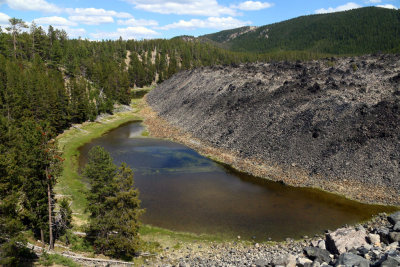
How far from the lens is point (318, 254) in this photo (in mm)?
20500

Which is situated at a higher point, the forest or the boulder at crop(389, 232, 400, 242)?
the forest

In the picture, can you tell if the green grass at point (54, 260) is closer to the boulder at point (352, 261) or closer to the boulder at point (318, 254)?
the boulder at point (318, 254)

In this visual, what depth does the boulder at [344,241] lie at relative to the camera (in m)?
20.7

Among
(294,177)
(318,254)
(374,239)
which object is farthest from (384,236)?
(294,177)

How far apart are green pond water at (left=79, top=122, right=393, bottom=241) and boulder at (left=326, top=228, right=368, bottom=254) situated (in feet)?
26.0

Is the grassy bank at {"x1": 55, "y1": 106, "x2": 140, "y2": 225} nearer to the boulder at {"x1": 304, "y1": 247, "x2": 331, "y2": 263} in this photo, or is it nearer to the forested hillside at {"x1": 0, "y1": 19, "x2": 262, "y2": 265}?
the forested hillside at {"x1": 0, "y1": 19, "x2": 262, "y2": 265}

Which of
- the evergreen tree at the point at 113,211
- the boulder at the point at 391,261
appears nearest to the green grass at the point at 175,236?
the evergreen tree at the point at 113,211

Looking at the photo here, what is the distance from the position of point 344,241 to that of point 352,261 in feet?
13.4

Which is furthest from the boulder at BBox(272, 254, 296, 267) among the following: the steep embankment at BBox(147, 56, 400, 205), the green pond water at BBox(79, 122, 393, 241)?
the steep embankment at BBox(147, 56, 400, 205)

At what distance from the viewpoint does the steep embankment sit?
39562 mm

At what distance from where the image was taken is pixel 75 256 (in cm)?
2430

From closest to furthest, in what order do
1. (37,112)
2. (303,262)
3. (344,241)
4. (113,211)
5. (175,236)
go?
(303,262), (344,241), (113,211), (175,236), (37,112)

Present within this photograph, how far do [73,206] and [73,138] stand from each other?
36.3 meters

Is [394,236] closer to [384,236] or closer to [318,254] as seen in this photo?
[384,236]
